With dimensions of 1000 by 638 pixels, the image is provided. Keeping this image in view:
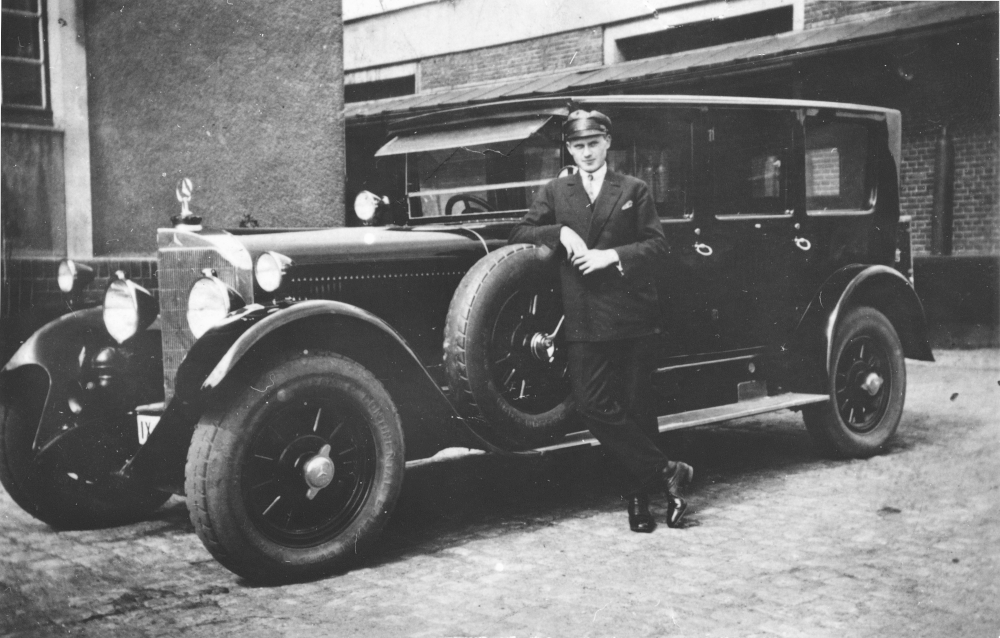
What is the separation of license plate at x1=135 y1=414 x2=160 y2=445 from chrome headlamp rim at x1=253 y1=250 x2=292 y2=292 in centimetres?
79

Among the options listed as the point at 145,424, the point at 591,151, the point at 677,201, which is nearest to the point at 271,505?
the point at 145,424

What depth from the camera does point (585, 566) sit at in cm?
386

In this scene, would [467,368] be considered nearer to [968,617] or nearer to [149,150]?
[968,617]

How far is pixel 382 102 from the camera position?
44.9 ft

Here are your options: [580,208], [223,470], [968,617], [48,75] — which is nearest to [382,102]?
Result: [48,75]

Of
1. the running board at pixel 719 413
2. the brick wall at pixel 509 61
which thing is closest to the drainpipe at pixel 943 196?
the brick wall at pixel 509 61

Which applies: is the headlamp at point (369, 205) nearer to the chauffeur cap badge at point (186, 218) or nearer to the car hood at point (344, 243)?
the car hood at point (344, 243)

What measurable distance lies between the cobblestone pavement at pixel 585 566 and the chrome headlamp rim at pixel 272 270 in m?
1.17

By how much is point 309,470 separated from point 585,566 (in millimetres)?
1151

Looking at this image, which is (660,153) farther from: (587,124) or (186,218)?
(186,218)

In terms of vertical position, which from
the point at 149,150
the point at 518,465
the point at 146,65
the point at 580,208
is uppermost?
the point at 146,65

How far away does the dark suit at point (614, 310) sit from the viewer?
4254 millimetres

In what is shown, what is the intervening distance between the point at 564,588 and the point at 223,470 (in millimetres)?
1322

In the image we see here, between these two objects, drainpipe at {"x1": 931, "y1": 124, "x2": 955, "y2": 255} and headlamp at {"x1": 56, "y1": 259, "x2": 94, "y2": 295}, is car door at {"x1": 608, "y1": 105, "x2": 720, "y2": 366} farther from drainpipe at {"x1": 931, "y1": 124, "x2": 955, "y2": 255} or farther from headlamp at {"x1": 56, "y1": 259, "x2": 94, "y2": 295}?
drainpipe at {"x1": 931, "y1": 124, "x2": 955, "y2": 255}
